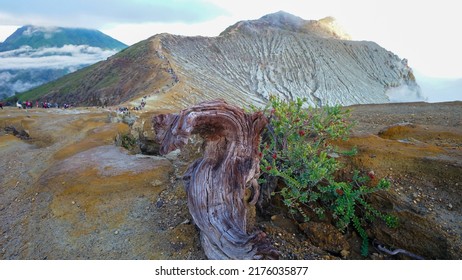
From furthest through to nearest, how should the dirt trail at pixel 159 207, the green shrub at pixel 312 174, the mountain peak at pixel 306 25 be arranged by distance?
the mountain peak at pixel 306 25 → the green shrub at pixel 312 174 → the dirt trail at pixel 159 207

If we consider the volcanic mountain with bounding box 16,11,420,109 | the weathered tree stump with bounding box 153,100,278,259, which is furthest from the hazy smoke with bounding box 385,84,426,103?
the weathered tree stump with bounding box 153,100,278,259

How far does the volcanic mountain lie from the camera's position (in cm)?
6247

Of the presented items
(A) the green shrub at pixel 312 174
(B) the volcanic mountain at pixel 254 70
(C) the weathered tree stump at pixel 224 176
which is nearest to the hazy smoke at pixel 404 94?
(B) the volcanic mountain at pixel 254 70

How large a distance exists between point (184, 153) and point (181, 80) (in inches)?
1618

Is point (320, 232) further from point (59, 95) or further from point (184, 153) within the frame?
point (59, 95)

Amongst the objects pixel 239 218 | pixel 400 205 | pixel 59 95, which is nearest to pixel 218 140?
pixel 239 218

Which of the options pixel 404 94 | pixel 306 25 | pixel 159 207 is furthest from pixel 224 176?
pixel 306 25

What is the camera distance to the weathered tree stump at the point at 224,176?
19.7ft

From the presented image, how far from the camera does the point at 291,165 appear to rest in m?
7.86

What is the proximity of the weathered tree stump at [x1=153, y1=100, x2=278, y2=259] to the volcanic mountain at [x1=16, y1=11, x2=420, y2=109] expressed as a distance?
44356mm

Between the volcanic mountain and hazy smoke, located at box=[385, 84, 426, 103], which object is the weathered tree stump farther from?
hazy smoke, located at box=[385, 84, 426, 103]

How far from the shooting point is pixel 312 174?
6.79 m

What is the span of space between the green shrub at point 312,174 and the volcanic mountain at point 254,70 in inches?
1689

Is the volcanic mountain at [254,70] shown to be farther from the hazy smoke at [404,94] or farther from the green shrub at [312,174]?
the green shrub at [312,174]
